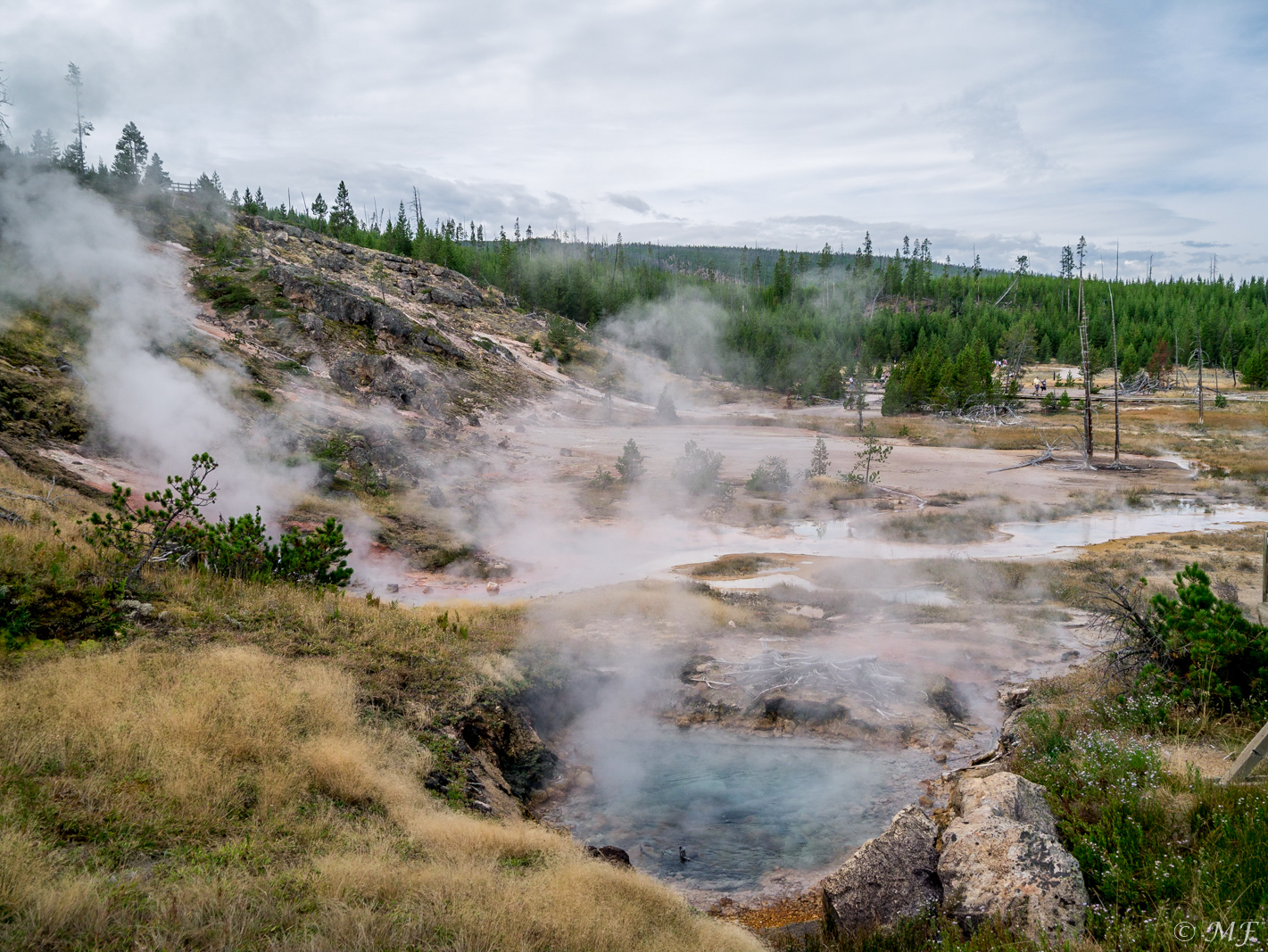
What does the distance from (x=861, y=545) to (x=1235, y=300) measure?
10131cm

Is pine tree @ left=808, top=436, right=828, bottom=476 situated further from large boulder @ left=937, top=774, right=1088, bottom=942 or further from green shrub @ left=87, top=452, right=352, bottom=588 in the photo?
large boulder @ left=937, top=774, right=1088, bottom=942

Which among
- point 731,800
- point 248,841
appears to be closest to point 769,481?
point 731,800

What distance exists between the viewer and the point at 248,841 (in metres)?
5.16

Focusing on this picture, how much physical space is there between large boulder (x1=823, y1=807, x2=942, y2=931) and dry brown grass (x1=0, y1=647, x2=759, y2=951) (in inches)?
35.1

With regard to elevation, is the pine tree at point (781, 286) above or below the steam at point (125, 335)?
above

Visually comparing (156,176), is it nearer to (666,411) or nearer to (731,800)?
(666,411)

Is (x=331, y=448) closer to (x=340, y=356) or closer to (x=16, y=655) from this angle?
(x=340, y=356)

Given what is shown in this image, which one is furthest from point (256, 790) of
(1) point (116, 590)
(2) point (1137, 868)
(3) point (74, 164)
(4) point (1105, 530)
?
(3) point (74, 164)

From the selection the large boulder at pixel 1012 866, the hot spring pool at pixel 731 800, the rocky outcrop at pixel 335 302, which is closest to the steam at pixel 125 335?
the rocky outcrop at pixel 335 302

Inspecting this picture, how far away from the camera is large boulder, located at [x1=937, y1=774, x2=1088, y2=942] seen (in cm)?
493

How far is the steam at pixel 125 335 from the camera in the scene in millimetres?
19266

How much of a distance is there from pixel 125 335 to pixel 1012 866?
97.6 feet

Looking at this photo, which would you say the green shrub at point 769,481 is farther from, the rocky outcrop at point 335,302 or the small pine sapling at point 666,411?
the rocky outcrop at point 335,302

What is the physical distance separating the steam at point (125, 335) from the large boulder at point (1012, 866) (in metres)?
17.6
